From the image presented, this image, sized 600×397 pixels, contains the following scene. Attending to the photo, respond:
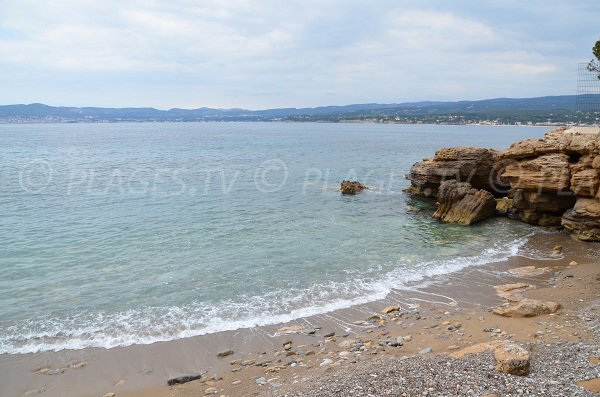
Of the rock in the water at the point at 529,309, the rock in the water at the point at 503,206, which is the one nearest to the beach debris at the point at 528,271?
the rock in the water at the point at 529,309

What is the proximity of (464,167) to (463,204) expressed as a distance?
5.36m

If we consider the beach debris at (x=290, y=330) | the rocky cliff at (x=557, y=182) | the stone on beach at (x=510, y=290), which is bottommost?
the beach debris at (x=290, y=330)

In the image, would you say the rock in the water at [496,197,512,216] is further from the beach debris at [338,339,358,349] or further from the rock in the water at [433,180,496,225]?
the beach debris at [338,339,358,349]

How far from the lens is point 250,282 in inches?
695

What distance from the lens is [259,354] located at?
12414mm

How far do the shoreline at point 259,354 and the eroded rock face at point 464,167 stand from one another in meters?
17.1

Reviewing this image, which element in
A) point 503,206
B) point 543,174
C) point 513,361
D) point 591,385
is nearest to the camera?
point 591,385

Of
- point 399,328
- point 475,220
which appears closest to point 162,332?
point 399,328

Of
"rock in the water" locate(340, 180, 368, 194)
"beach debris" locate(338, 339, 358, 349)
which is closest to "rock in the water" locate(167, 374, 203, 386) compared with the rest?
"beach debris" locate(338, 339, 358, 349)

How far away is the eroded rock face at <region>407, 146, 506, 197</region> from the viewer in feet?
106

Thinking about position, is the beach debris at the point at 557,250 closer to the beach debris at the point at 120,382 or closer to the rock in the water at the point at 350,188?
the rock in the water at the point at 350,188

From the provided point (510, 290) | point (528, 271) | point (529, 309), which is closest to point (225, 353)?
point (529, 309)

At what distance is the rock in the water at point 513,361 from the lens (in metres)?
8.93

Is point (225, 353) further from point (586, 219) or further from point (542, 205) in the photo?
point (542, 205)
